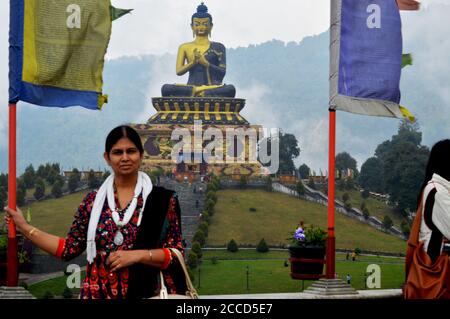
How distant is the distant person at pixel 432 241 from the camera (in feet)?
22.6

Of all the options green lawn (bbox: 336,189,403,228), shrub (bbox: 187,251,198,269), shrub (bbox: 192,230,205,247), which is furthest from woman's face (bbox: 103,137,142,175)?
green lawn (bbox: 336,189,403,228)

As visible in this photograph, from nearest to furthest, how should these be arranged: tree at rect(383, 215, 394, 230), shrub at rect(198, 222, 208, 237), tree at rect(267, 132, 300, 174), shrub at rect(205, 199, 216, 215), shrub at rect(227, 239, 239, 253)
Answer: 1. shrub at rect(227, 239, 239, 253)
2. shrub at rect(198, 222, 208, 237)
3. tree at rect(383, 215, 394, 230)
4. shrub at rect(205, 199, 216, 215)
5. tree at rect(267, 132, 300, 174)

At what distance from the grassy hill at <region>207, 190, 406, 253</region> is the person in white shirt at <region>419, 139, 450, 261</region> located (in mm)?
40374

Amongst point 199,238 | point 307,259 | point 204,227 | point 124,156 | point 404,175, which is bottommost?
point 199,238

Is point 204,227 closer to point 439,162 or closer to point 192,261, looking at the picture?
point 192,261

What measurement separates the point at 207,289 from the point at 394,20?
2060 cm

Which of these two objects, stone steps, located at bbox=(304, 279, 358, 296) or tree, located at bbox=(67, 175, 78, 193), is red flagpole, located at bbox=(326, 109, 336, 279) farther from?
tree, located at bbox=(67, 175, 78, 193)

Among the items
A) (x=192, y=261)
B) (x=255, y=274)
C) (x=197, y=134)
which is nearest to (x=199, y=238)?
(x=192, y=261)

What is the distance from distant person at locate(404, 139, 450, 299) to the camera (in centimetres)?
688

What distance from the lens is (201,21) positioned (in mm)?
69188

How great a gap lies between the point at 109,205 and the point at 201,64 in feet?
211

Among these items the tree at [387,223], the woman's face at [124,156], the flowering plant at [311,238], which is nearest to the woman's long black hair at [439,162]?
the woman's face at [124,156]

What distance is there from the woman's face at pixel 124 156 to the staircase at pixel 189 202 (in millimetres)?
41679

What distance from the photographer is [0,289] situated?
1333 centimetres
